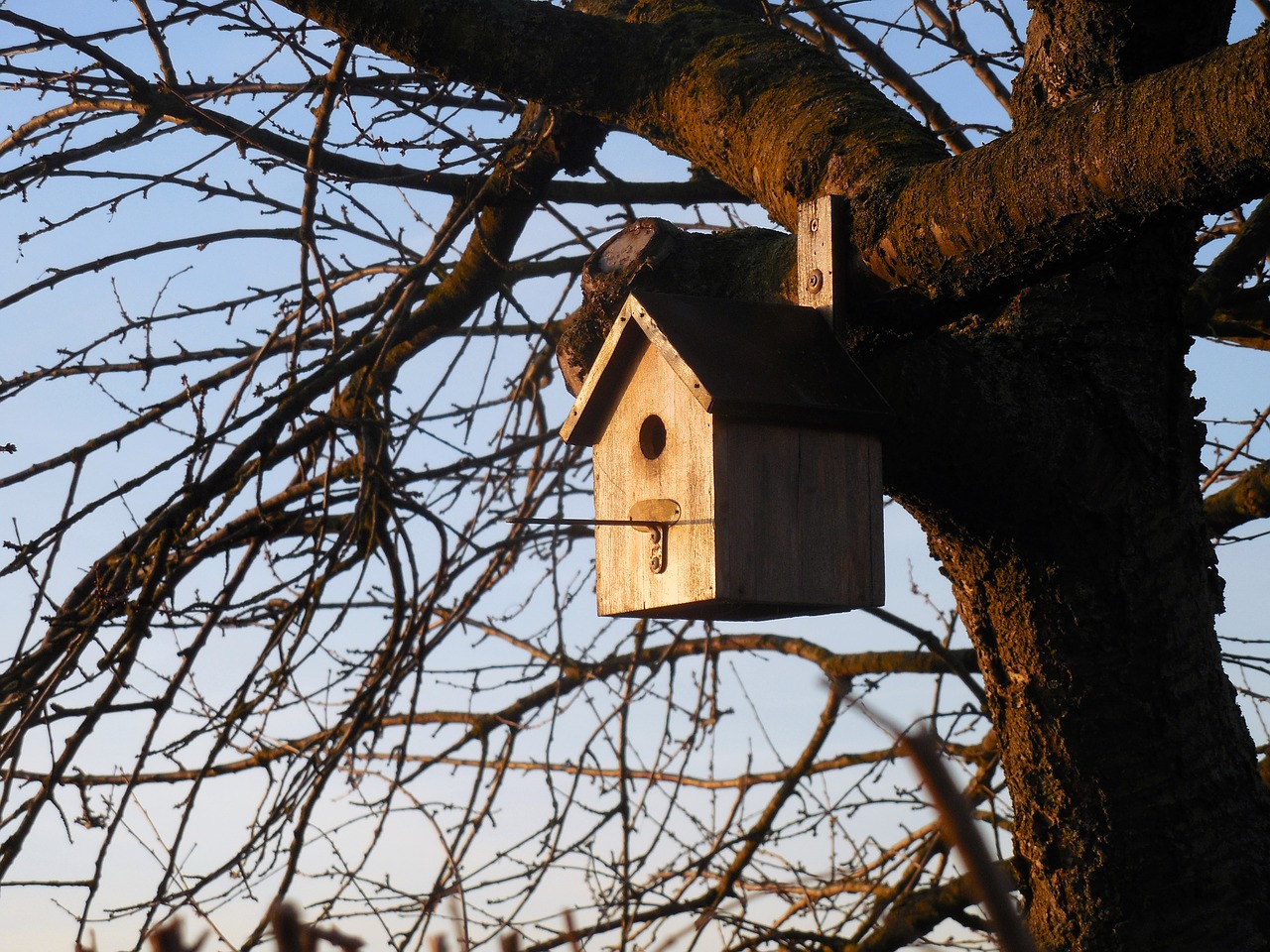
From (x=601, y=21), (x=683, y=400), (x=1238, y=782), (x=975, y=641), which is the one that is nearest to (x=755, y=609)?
(x=683, y=400)

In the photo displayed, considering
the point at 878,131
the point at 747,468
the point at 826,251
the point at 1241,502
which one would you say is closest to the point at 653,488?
the point at 747,468

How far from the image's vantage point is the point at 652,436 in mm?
2164

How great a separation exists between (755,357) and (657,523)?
30 cm

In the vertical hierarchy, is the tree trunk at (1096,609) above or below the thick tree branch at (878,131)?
below

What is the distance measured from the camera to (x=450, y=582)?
140 inches

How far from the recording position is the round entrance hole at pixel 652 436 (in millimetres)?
2145

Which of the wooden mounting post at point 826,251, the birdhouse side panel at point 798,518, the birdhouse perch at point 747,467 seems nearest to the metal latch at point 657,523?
the birdhouse perch at point 747,467

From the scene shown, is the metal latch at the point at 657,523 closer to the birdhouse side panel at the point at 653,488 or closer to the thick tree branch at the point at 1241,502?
the birdhouse side panel at the point at 653,488

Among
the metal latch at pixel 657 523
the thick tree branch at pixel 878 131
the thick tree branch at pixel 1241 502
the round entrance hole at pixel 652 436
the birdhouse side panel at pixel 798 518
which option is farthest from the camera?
the thick tree branch at pixel 1241 502

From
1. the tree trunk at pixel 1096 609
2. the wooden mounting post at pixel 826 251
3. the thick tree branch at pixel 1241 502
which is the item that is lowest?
the tree trunk at pixel 1096 609

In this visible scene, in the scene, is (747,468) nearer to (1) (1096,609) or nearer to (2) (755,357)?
(2) (755,357)

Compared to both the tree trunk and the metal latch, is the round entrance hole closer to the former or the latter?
the metal latch

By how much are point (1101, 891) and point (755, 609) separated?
32.6 inches

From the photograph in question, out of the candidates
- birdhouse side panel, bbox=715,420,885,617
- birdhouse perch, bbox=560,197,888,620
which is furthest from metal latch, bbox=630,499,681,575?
birdhouse side panel, bbox=715,420,885,617
